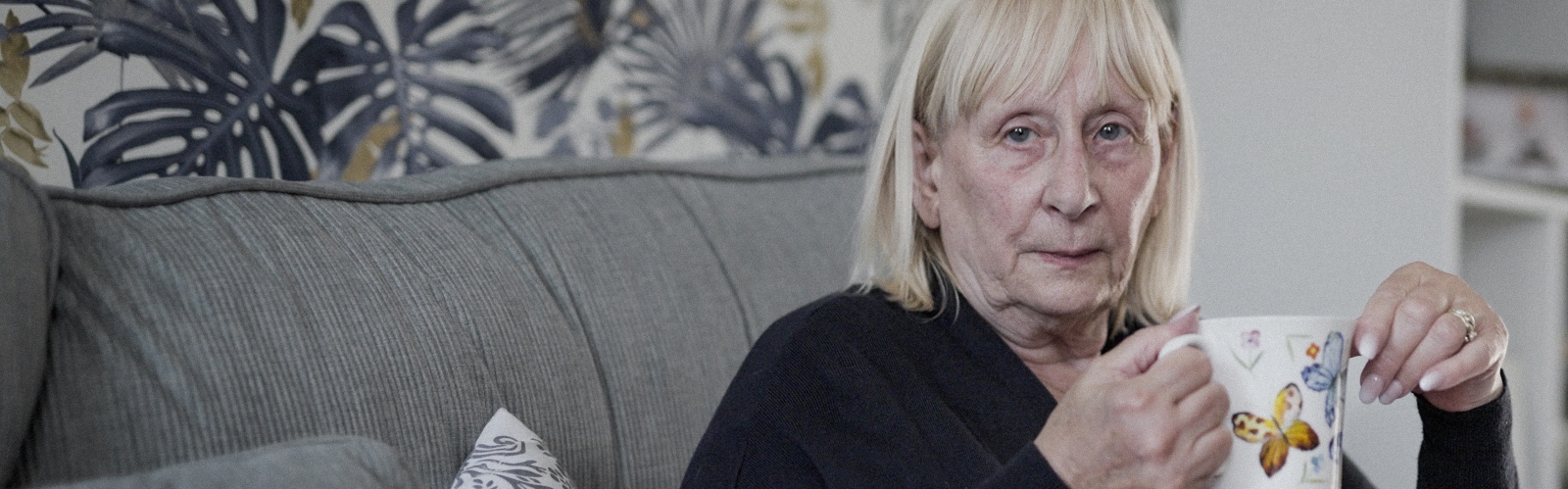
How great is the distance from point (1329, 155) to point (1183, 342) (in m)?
1.54

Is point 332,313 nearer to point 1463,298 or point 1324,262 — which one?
point 1463,298

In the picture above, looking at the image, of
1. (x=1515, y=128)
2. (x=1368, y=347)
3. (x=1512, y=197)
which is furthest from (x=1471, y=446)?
(x=1515, y=128)

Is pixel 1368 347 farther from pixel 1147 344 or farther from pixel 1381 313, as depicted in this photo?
pixel 1147 344

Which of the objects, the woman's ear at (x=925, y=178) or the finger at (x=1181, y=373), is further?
the woman's ear at (x=925, y=178)

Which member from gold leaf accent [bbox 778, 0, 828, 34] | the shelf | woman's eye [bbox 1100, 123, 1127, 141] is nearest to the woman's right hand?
woman's eye [bbox 1100, 123, 1127, 141]

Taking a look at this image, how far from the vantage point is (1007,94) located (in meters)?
1.04

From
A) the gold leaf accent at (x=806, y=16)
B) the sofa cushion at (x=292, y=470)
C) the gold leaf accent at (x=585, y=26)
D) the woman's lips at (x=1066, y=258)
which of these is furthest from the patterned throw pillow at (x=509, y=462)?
the gold leaf accent at (x=806, y=16)

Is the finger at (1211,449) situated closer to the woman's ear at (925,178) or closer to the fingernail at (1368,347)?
the fingernail at (1368,347)

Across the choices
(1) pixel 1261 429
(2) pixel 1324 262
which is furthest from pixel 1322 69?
(1) pixel 1261 429

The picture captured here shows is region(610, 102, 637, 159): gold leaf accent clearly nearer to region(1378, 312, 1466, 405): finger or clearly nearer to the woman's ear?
the woman's ear

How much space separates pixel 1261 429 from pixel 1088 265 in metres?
0.34

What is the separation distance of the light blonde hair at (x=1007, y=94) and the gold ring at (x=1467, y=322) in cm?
28

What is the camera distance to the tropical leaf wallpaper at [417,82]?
3.64ft

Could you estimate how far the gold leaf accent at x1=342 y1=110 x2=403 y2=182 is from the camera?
136 cm
